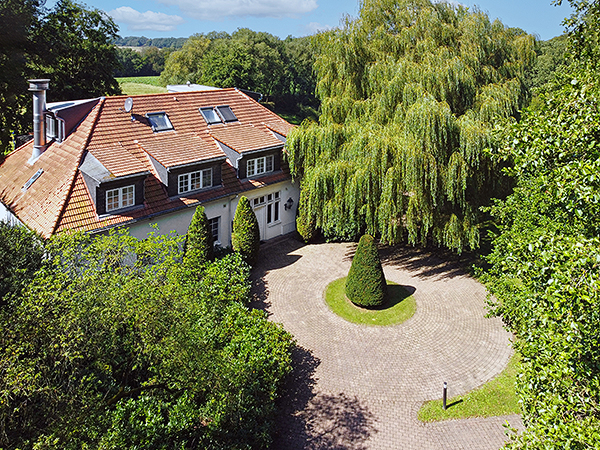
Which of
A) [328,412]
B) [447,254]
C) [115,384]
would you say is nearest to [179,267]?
[115,384]

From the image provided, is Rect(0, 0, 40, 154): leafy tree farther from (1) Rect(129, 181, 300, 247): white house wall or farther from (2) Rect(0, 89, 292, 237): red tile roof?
(1) Rect(129, 181, 300, 247): white house wall

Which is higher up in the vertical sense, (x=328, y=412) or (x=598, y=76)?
(x=598, y=76)

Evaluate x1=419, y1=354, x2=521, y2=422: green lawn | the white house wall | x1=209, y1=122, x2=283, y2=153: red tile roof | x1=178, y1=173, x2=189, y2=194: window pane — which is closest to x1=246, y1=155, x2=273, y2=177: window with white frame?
x1=209, y1=122, x2=283, y2=153: red tile roof

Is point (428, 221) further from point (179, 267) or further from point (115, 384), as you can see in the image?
point (115, 384)

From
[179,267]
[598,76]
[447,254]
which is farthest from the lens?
[447,254]

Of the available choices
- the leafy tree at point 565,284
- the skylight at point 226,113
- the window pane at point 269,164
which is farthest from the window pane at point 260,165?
the leafy tree at point 565,284

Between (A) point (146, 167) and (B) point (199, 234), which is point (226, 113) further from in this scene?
(B) point (199, 234)

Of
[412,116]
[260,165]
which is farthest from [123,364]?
[260,165]
